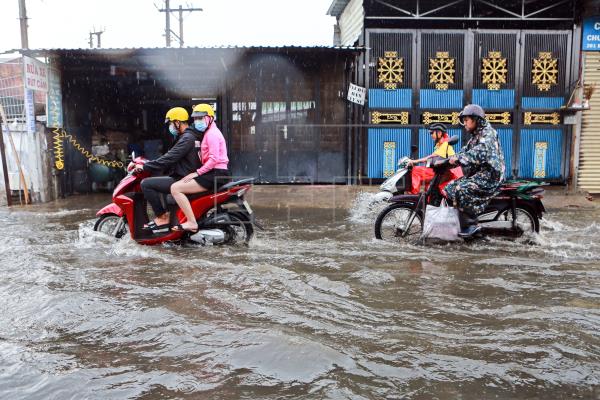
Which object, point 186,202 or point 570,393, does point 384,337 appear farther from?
point 186,202

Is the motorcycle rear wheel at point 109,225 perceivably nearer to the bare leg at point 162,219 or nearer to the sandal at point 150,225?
the sandal at point 150,225

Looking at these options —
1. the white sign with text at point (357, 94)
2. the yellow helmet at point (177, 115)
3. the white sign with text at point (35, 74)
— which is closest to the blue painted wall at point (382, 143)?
the white sign with text at point (357, 94)

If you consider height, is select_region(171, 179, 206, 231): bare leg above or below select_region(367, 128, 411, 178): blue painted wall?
below

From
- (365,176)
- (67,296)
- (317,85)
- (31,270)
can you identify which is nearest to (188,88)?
(317,85)

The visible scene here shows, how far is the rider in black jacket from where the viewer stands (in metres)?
6.41

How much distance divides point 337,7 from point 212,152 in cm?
1164

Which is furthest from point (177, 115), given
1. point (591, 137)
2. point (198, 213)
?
point (591, 137)

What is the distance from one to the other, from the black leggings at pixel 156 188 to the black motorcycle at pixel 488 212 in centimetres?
278

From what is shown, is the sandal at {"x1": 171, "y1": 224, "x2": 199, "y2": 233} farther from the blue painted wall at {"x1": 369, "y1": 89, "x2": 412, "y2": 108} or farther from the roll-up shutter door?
the roll-up shutter door

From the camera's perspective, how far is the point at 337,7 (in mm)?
16500

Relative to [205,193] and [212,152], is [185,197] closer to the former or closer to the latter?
[205,193]

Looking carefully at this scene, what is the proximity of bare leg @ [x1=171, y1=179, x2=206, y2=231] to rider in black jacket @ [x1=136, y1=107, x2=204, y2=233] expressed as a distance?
132 millimetres

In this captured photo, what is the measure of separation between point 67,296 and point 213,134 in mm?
2623

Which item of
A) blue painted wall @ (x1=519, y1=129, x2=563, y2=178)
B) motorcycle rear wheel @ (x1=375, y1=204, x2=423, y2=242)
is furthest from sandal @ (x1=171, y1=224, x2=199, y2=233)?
blue painted wall @ (x1=519, y1=129, x2=563, y2=178)
